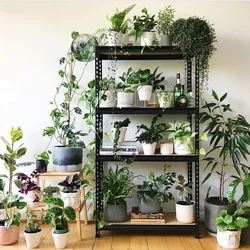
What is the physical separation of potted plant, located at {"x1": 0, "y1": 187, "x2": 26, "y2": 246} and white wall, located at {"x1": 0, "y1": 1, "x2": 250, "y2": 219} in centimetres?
60

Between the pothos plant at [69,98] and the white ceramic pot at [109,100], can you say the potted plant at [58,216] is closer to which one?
the pothos plant at [69,98]

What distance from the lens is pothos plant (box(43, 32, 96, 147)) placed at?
292cm

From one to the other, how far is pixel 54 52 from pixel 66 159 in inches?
43.0

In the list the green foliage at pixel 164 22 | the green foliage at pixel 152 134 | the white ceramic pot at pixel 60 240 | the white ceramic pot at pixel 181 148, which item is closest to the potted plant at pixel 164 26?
the green foliage at pixel 164 22

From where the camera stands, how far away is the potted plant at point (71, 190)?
100 inches

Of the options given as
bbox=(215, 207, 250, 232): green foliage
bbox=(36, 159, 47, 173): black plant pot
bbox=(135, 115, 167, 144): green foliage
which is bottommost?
bbox=(215, 207, 250, 232): green foliage

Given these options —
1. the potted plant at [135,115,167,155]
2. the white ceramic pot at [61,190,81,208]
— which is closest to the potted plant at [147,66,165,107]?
the potted plant at [135,115,167,155]

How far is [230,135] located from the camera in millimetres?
2727

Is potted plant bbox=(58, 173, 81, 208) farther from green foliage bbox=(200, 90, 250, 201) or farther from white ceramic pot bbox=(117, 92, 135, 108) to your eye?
green foliage bbox=(200, 90, 250, 201)

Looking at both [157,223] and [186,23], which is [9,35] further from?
[157,223]

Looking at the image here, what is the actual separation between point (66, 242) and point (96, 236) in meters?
0.30

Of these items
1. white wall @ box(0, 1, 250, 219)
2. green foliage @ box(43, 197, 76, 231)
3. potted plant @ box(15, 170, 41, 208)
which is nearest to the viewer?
green foliage @ box(43, 197, 76, 231)

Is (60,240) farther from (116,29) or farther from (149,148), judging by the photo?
(116,29)

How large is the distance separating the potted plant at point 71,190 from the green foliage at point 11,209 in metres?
0.35
